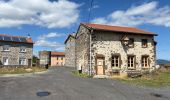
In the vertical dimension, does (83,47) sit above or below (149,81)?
above

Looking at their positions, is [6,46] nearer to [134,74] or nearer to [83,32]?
[83,32]

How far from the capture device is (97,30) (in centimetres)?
2747

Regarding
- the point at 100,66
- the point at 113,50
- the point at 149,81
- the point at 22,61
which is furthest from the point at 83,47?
the point at 22,61

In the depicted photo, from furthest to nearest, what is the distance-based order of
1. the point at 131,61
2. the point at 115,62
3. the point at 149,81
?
the point at 131,61 < the point at 115,62 < the point at 149,81

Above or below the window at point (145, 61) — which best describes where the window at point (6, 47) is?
above

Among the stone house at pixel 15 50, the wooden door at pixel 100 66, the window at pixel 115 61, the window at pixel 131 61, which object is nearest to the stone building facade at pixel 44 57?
the stone house at pixel 15 50

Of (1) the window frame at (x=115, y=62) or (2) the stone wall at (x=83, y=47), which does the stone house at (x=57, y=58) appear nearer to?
(2) the stone wall at (x=83, y=47)

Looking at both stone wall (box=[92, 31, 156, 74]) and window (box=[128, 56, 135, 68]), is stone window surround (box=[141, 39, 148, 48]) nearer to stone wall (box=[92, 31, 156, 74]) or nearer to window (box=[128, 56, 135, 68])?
stone wall (box=[92, 31, 156, 74])

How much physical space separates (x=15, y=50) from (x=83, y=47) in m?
20.5

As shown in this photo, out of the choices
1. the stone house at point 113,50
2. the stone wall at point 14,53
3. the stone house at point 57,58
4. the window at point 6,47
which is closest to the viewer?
the stone house at point 113,50

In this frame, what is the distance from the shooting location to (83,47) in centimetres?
3002

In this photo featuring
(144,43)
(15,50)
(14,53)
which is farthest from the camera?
(15,50)

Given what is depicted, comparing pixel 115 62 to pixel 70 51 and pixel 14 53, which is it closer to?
pixel 70 51

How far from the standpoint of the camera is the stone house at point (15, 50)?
43.9 m
